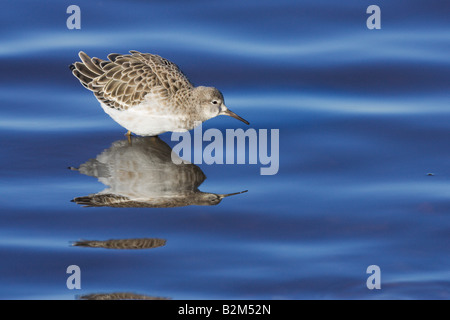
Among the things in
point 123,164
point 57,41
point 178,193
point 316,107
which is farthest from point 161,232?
point 57,41

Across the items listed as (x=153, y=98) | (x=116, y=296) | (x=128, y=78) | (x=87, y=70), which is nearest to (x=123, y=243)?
(x=116, y=296)

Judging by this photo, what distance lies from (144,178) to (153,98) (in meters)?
1.51

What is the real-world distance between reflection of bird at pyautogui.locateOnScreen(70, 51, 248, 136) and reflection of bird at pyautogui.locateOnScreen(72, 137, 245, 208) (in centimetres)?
35

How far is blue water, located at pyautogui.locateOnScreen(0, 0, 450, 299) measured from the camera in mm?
8352

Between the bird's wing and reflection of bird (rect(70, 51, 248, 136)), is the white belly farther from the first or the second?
the bird's wing

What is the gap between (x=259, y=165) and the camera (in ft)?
35.2

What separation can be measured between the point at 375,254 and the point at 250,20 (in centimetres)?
689

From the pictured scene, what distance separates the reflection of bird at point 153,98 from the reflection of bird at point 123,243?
2.66 m

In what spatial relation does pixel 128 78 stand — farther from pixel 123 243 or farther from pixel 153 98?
pixel 123 243

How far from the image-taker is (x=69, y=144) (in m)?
11.2

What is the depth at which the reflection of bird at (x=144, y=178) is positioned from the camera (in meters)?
9.70

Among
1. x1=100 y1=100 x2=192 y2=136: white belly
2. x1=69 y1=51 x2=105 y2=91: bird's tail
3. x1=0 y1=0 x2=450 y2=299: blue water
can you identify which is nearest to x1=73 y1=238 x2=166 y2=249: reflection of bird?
x1=0 y1=0 x2=450 y2=299: blue water

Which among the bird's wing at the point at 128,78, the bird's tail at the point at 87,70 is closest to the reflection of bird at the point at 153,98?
the bird's wing at the point at 128,78

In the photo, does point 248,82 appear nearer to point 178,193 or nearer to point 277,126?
point 277,126
